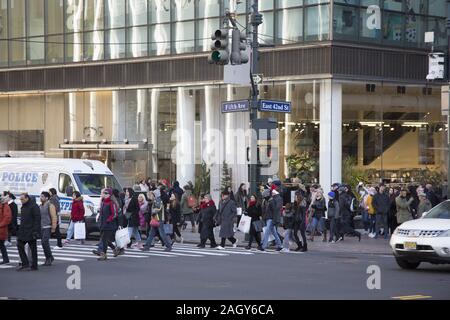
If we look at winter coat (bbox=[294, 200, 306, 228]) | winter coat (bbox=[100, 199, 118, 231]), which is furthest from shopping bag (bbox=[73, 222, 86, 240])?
winter coat (bbox=[294, 200, 306, 228])

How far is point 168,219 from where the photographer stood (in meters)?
27.0

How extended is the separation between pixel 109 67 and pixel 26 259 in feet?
81.8

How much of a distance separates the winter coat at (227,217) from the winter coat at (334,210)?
3659 mm

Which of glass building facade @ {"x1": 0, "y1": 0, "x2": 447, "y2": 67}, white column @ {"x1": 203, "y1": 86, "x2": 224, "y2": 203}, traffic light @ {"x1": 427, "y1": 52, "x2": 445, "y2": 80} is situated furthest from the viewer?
white column @ {"x1": 203, "y1": 86, "x2": 224, "y2": 203}

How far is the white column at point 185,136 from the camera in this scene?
137 feet

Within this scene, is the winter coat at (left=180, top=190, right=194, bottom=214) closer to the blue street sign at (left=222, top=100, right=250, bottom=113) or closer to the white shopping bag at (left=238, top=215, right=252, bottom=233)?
the blue street sign at (left=222, top=100, right=250, bottom=113)

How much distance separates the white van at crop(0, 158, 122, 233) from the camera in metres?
29.4

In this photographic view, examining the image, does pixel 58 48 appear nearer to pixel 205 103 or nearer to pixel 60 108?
pixel 60 108

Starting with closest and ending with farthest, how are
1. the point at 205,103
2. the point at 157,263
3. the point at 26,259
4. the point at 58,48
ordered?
the point at 26,259 < the point at 157,263 < the point at 205,103 < the point at 58,48

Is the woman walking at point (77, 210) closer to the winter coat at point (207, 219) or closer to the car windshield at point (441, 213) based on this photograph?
the winter coat at point (207, 219)

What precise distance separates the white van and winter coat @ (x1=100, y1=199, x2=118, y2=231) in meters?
6.76

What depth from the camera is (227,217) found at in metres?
26.0
